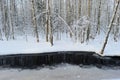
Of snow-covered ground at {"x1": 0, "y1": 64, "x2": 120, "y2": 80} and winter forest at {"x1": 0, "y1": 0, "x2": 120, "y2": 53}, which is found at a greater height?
winter forest at {"x1": 0, "y1": 0, "x2": 120, "y2": 53}

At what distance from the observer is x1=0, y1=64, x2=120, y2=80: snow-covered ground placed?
32.0 ft

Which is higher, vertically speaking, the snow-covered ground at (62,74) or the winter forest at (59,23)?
the winter forest at (59,23)

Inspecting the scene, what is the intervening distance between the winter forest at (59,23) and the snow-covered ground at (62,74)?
3166 mm

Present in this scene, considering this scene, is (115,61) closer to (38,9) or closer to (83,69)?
(83,69)

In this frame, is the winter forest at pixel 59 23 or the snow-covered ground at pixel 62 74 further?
the winter forest at pixel 59 23

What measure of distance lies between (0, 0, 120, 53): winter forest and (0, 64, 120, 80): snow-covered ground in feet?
10.4

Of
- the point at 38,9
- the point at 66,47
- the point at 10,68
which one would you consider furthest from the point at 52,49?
the point at 38,9

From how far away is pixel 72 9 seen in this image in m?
25.7

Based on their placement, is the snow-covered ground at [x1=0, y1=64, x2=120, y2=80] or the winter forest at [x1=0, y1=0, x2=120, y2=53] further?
the winter forest at [x1=0, y1=0, x2=120, y2=53]

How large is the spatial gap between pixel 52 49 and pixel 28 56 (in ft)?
7.11

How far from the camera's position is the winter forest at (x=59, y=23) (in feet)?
57.1

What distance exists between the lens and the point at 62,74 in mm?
10242

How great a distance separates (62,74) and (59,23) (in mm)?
13889

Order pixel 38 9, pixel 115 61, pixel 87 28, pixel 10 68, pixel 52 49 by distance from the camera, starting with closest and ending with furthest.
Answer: pixel 10 68
pixel 115 61
pixel 52 49
pixel 87 28
pixel 38 9
